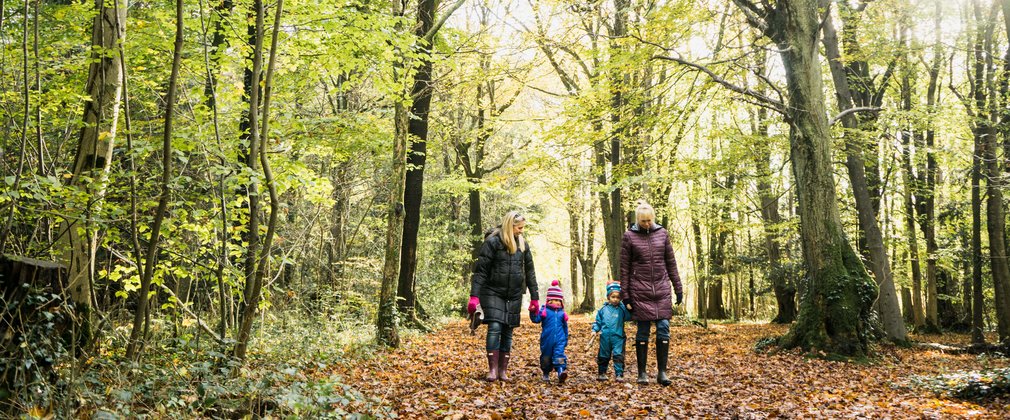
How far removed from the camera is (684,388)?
21.8ft

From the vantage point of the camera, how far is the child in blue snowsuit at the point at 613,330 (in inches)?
280

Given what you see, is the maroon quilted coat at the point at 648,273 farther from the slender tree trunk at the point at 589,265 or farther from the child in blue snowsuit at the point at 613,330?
the slender tree trunk at the point at 589,265

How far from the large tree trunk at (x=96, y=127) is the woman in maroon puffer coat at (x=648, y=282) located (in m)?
5.41

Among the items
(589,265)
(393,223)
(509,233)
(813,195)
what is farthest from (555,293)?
(589,265)

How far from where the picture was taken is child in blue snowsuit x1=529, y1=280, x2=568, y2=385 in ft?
22.7

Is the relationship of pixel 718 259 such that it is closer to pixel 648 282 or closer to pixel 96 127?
pixel 648 282

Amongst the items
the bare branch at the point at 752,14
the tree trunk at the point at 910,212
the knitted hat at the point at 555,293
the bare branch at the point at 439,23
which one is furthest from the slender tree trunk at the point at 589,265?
the knitted hat at the point at 555,293

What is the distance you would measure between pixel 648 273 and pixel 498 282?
1739 millimetres

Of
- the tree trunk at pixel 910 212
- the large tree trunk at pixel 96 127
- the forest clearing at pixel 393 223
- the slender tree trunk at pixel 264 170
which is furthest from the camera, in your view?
the tree trunk at pixel 910 212

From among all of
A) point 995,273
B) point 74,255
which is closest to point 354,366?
point 74,255

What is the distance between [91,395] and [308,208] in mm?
14578

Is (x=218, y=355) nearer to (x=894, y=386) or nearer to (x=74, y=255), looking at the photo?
(x=74, y=255)

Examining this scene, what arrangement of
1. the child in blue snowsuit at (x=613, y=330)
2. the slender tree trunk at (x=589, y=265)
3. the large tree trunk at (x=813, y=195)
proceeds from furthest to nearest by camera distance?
the slender tree trunk at (x=589, y=265), the large tree trunk at (x=813, y=195), the child in blue snowsuit at (x=613, y=330)

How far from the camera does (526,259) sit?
23.7ft
